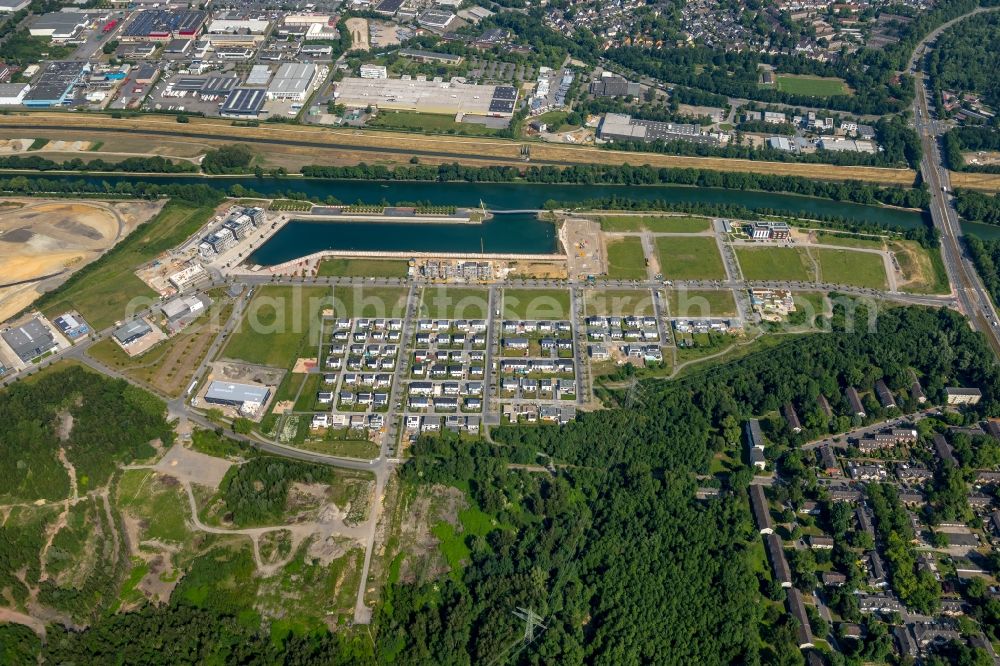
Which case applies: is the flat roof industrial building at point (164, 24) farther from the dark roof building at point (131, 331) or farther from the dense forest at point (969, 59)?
the dense forest at point (969, 59)

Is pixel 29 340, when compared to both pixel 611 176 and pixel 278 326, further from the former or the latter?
pixel 611 176

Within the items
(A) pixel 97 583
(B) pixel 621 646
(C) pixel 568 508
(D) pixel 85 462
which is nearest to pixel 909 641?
(B) pixel 621 646

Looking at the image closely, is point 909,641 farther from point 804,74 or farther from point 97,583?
point 804,74

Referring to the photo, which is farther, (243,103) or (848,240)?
(243,103)

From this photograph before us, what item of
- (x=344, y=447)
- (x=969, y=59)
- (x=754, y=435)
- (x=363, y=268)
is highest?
(x=969, y=59)

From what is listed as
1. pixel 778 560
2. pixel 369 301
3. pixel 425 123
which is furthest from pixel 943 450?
pixel 425 123

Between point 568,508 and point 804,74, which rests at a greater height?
point 804,74

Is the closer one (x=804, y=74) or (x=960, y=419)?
(x=960, y=419)
